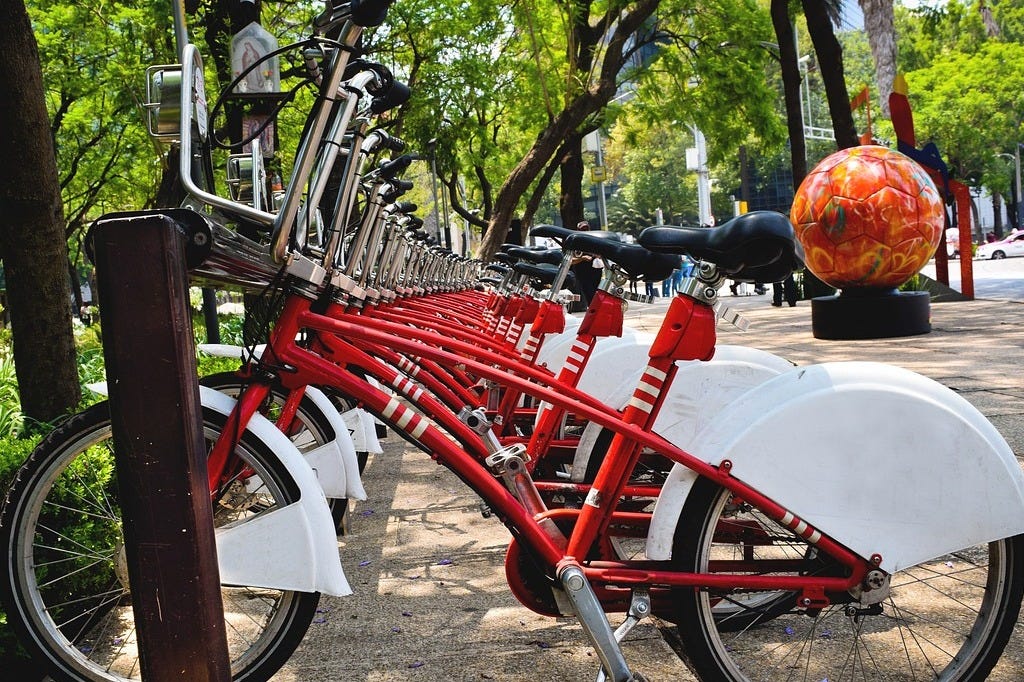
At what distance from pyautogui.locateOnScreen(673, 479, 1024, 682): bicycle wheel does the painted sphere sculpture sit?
719cm

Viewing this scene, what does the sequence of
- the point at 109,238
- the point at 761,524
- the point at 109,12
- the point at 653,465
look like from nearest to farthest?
the point at 109,238
the point at 761,524
the point at 653,465
the point at 109,12

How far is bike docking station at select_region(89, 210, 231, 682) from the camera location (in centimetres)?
196

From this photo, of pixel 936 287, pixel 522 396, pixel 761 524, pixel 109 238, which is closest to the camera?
pixel 109 238

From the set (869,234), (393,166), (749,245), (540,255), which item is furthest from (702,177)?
(749,245)

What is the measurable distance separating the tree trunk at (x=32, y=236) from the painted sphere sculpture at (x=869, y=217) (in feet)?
25.2

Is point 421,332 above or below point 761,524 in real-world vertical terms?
above

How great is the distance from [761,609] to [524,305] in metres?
2.73

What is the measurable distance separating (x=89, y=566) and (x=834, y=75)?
13203 millimetres

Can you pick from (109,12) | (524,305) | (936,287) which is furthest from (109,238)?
(936,287)

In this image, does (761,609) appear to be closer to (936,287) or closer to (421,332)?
(421,332)

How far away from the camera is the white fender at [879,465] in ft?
8.10

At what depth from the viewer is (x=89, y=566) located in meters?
2.88

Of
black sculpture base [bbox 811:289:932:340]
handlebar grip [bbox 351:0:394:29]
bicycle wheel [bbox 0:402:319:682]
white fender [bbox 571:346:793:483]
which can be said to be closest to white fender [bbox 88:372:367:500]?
bicycle wheel [bbox 0:402:319:682]

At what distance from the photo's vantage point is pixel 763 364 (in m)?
3.50
